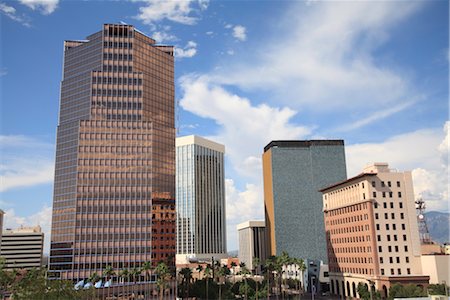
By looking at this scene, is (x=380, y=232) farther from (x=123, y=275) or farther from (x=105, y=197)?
(x=105, y=197)

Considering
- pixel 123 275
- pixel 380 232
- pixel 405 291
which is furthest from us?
pixel 123 275

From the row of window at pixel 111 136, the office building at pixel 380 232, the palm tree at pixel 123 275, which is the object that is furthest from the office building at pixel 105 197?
the office building at pixel 380 232

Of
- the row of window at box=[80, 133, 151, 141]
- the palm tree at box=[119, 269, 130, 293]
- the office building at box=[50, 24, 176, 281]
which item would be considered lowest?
the palm tree at box=[119, 269, 130, 293]

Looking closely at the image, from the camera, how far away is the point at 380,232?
498 feet

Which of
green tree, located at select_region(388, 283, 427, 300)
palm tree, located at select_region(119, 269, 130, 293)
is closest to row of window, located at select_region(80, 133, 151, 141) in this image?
palm tree, located at select_region(119, 269, 130, 293)

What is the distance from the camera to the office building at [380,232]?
148 metres

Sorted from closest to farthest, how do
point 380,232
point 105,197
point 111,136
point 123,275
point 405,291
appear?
1. point 405,291
2. point 380,232
3. point 123,275
4. point 105,197
5. point 111,136

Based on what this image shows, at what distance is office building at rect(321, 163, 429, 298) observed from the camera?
486 ft

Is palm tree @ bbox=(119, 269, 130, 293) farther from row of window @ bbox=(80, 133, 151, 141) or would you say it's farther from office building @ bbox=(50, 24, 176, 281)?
row of window @ bbox=(80, 133, 151, 141)

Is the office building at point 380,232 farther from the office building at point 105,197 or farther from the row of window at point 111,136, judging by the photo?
the row of window at point 111,136

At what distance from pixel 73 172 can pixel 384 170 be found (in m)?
129

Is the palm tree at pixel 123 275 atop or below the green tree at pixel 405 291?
atop

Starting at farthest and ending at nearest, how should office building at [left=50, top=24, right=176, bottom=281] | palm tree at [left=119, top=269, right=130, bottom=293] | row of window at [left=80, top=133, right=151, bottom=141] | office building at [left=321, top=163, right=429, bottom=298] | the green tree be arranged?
row of window at [left=80, top=133, right=151, bottom=141]
office building at [left=50, top=24, right=176, bottom=281]
palm tree at [left=119, top=269, right=130, bottom=293]
office building at [left=321, top=163, right=429, bottom=298]
the green tree

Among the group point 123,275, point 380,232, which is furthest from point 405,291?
point 123,275
